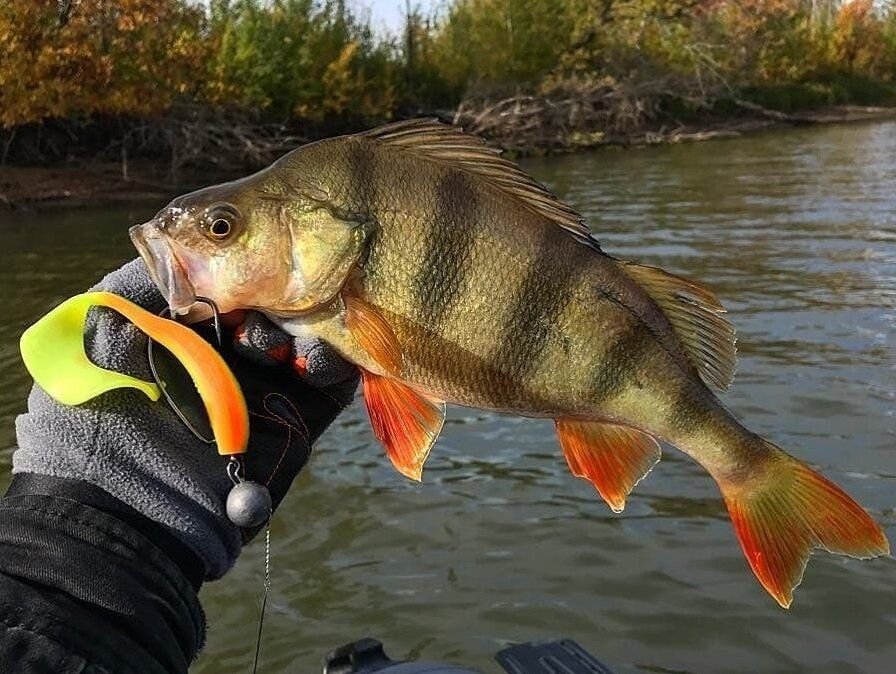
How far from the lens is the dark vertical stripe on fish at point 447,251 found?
191 centimetres

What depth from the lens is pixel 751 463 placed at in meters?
2.12

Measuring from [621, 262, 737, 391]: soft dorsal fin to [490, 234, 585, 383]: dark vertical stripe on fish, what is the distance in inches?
7.7

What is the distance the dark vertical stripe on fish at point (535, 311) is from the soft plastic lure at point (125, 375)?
0.57m

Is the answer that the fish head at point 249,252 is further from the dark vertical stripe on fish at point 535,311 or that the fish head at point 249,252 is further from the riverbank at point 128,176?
the riverbank at point 128,176

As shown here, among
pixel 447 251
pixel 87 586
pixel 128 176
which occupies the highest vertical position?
pixel 447 251

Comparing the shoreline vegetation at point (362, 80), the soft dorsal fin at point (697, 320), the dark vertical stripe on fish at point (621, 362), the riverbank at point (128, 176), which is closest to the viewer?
the dark vertical stripe on fish at point (621, 362)

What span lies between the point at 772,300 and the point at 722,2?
35.1 m

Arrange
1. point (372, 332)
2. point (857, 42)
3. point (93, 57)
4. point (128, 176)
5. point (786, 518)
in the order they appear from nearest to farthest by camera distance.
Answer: point (372, 332) < point (786, 518) < point (128, 176) < point (93, 57) < point (857, 42)

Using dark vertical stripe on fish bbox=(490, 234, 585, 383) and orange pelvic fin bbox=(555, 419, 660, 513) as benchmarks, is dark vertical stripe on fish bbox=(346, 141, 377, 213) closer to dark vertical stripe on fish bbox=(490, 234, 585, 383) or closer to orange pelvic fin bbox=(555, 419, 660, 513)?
dark vertical stripe on fish bbox=(490, 234, 585, 383)

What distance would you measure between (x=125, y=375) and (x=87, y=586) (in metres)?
0.44

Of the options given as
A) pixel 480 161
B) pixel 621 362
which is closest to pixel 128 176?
pixel 480 161

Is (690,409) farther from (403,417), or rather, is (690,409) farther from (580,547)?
(580,547)

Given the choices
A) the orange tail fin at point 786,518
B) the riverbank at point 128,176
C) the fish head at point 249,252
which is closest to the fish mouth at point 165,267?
the fish head at point 249,252

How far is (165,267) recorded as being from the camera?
6.37ft
